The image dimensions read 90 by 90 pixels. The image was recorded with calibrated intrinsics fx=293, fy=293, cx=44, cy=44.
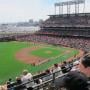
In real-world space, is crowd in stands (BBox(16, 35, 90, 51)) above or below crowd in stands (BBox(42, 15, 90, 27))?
below

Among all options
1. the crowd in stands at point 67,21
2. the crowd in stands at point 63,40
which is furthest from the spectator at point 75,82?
the crowd in stands at point 67,21

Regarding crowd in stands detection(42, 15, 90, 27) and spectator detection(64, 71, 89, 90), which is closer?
spectator detection(64, 71, 89, 90)

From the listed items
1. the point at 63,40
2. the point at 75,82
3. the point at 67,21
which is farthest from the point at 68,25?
the point at 75,82

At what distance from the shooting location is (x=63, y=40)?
76500 mm

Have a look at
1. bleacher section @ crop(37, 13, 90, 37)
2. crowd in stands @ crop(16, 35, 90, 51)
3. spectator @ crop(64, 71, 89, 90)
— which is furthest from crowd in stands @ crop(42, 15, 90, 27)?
spectator @ crop(64, 71, 89, 90)

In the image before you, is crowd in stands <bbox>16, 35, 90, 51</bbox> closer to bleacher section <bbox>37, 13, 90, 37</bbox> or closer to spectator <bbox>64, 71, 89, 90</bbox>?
bleacher section <bbox>37, 13, 90, 37</bbox>

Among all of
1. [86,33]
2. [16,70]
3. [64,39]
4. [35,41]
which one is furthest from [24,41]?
[16,70]

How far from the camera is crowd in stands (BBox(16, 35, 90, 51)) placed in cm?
6705

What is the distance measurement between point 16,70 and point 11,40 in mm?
51573

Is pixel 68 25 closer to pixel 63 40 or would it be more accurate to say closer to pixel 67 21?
pixel 67 21

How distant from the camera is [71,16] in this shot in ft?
304

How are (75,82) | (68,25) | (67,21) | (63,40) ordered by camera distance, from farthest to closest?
(67,21)
(68,25)
(63,40)
(75,82)

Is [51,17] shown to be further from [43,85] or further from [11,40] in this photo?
[43,85]

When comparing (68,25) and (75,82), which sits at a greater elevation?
(75,82)
